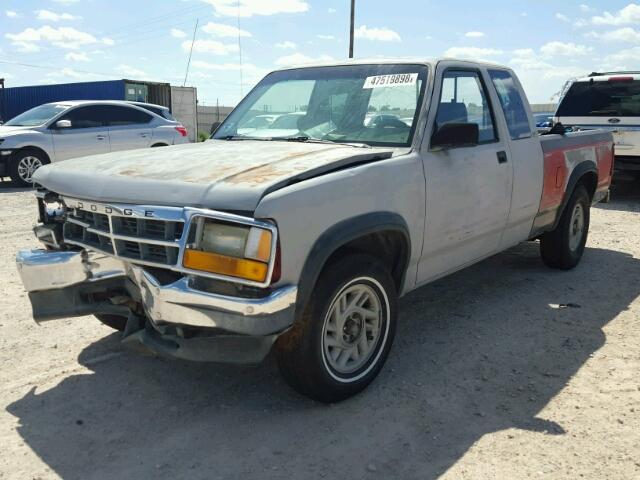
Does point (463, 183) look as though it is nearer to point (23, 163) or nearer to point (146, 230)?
point (146, 230)

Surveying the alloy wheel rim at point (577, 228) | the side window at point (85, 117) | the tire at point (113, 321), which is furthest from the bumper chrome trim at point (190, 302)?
the side window at point (85, 117)

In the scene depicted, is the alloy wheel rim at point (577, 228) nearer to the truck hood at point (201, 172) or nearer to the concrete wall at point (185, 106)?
the truck hood at point (201, 172)

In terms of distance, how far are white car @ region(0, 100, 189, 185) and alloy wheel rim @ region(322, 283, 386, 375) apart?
9677mm

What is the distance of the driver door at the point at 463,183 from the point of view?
12.6ft

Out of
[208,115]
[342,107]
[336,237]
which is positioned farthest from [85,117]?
[208,115]

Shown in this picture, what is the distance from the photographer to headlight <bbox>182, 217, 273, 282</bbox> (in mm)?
2697

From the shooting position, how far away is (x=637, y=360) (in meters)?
3.94

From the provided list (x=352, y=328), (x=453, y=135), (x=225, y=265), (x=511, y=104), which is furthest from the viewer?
(x=511, y=104)

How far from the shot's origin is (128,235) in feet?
9.80

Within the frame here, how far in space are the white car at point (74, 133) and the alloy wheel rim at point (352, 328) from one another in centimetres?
968

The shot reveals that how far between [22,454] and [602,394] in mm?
3049

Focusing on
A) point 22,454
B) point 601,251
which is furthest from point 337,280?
point 601,251

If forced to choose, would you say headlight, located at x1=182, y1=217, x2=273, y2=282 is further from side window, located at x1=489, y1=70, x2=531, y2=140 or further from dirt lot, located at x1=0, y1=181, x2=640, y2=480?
side window, located at x1=489, y1=70, x2=531, y2=140

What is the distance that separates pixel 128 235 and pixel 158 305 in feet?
1.35
